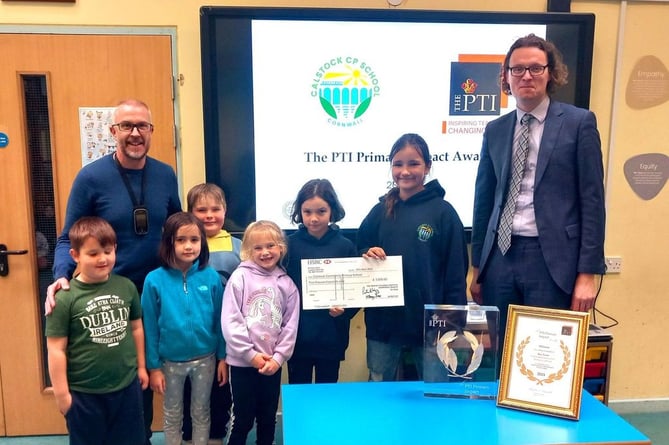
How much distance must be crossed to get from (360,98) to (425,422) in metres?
1.68

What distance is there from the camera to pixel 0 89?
96.3 inches

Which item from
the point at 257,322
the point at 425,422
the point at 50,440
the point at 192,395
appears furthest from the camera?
the point at 50,440

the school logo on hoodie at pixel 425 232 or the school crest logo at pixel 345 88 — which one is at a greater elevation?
the school crest logo at pixel 345 88

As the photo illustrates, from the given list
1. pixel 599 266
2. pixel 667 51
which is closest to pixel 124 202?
pixel 599 266

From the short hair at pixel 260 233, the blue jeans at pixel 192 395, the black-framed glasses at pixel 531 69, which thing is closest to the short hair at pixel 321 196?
the short hair at pixel 260 233

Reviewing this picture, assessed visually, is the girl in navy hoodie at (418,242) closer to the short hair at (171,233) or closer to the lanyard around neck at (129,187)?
the short hair at (171,233)

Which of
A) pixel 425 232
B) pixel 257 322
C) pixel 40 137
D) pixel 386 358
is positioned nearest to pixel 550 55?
pixel 425 232

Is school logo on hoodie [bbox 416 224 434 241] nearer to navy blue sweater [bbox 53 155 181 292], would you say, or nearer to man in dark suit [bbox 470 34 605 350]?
man in dark suit [bbox 470 34 605 350]

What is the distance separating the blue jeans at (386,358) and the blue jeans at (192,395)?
0.68 m

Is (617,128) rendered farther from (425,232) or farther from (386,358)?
(386,358)

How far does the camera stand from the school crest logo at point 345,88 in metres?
2.49

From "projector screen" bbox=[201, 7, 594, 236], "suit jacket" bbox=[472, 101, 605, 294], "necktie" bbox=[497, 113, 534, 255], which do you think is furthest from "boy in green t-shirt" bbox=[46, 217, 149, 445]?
"suit jacket" bbox=[472, 101, 605, 294]

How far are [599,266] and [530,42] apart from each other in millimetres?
851

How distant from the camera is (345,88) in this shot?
2502 mm
